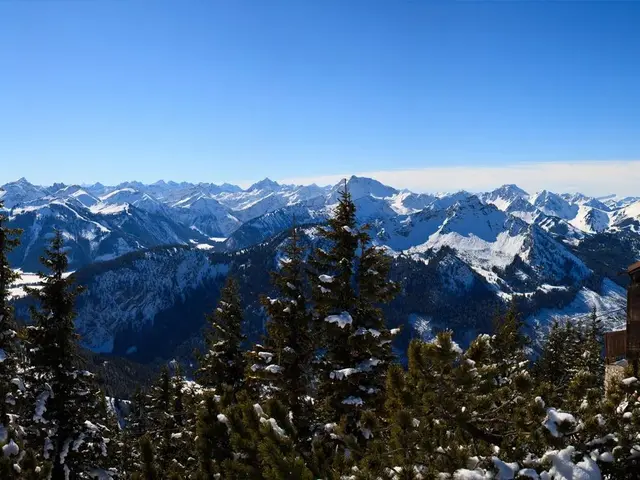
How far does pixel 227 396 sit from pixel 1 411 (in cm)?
1248

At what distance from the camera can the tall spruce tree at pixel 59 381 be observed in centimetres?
2088

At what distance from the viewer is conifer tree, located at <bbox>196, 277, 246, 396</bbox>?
25.5m

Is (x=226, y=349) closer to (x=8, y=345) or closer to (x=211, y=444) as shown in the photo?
(x=8, y=345)

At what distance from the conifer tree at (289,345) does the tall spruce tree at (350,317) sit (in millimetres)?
926

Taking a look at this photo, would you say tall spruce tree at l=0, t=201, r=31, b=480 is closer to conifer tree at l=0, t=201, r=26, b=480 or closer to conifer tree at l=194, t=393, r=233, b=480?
conifer tree at l=0, t=201, r=26, b=480

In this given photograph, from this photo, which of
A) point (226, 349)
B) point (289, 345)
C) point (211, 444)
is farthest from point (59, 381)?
point (211, 444)

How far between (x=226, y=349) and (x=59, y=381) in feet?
25.6

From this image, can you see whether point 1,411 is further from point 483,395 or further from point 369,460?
point 483,395

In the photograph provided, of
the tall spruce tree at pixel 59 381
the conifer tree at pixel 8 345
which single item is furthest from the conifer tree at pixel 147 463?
the tall spruce tree at pixel 59 381

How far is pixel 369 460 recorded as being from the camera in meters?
7.28

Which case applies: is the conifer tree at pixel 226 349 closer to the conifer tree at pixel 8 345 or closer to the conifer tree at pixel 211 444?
the conifer tree at pixel 8 345

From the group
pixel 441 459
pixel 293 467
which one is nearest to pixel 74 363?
pixel 293 467

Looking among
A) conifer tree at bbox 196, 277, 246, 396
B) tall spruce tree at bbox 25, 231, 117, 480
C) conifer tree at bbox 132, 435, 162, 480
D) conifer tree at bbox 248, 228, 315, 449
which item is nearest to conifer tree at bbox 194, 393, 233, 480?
conifer tree at bbox 132, 435, 162, 480

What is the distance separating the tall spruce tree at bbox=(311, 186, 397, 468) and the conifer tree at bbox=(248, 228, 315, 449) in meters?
0.93
